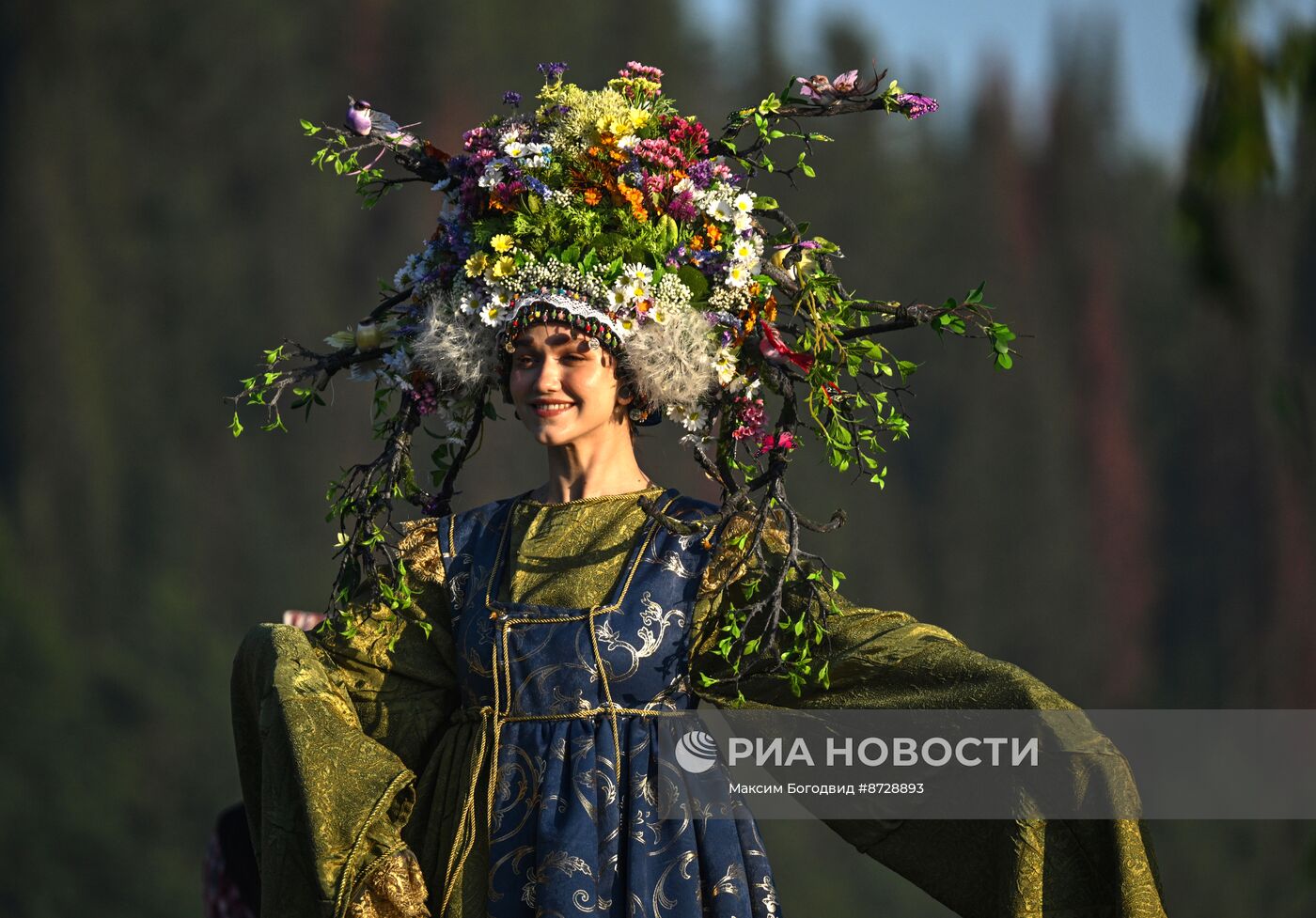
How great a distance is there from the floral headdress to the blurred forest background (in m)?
10.5

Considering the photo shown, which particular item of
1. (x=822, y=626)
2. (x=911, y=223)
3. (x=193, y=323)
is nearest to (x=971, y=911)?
(x=822, y=626)

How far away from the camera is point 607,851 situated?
146 inches

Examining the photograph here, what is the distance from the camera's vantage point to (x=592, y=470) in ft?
13.4

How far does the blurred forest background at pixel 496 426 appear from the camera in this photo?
51.1 ft

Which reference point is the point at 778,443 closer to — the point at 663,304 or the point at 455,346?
the point at 663,304

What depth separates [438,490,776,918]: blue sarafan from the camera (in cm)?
368

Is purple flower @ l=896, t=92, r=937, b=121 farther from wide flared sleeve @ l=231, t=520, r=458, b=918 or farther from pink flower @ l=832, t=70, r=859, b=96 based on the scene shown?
wide flared sleeve @ l=231, t=520, r=458, b=918

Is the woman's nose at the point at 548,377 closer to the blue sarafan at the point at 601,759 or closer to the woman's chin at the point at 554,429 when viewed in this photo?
the woman's chin at the point at 554,429

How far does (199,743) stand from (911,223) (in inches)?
348

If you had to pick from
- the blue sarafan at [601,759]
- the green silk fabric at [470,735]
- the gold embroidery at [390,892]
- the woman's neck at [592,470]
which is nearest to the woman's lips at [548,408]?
the woman's neck at [592,470]

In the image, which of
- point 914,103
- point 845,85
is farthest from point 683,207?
point 914,103

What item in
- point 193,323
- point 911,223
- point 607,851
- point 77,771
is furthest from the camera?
point 911,223

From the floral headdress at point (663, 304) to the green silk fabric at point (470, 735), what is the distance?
9 cm

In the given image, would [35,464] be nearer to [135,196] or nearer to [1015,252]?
[135,196]
